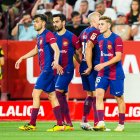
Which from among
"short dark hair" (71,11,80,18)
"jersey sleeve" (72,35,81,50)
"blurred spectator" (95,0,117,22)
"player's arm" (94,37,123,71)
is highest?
"blurred spectator" (95,0,117,22)

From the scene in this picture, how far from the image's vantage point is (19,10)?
22.6 metres

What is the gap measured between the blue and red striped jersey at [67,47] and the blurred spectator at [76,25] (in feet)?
15.5

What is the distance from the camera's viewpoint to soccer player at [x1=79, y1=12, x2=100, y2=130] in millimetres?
15227

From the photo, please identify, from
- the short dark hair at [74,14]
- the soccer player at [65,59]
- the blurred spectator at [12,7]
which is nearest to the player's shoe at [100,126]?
the soccer player at [65,59]

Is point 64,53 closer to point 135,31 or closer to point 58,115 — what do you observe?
point 58,115

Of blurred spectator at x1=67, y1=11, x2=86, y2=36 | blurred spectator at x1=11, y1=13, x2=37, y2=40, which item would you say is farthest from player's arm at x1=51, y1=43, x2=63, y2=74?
blurred spectator at x1=11, y1=13, x2=37, y2=40

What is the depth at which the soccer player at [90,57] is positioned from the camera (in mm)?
15227

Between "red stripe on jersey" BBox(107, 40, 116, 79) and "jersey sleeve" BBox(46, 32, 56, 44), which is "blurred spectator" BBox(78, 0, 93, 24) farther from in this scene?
"red stripe on jersey" BBox(107, 40, 116, 79)

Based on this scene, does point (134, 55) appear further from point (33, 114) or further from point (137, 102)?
point (33, 114)

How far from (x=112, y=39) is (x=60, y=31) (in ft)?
3.95

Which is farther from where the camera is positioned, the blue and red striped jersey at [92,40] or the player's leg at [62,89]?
the player's leg at [62,89]

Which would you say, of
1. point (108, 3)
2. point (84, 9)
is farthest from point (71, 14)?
point (108, 3)

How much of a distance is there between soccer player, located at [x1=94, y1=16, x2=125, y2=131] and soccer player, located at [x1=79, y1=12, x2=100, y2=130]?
0.39 m

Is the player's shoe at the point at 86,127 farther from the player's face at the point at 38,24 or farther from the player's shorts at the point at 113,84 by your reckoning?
the player's face at the point at 38,24
